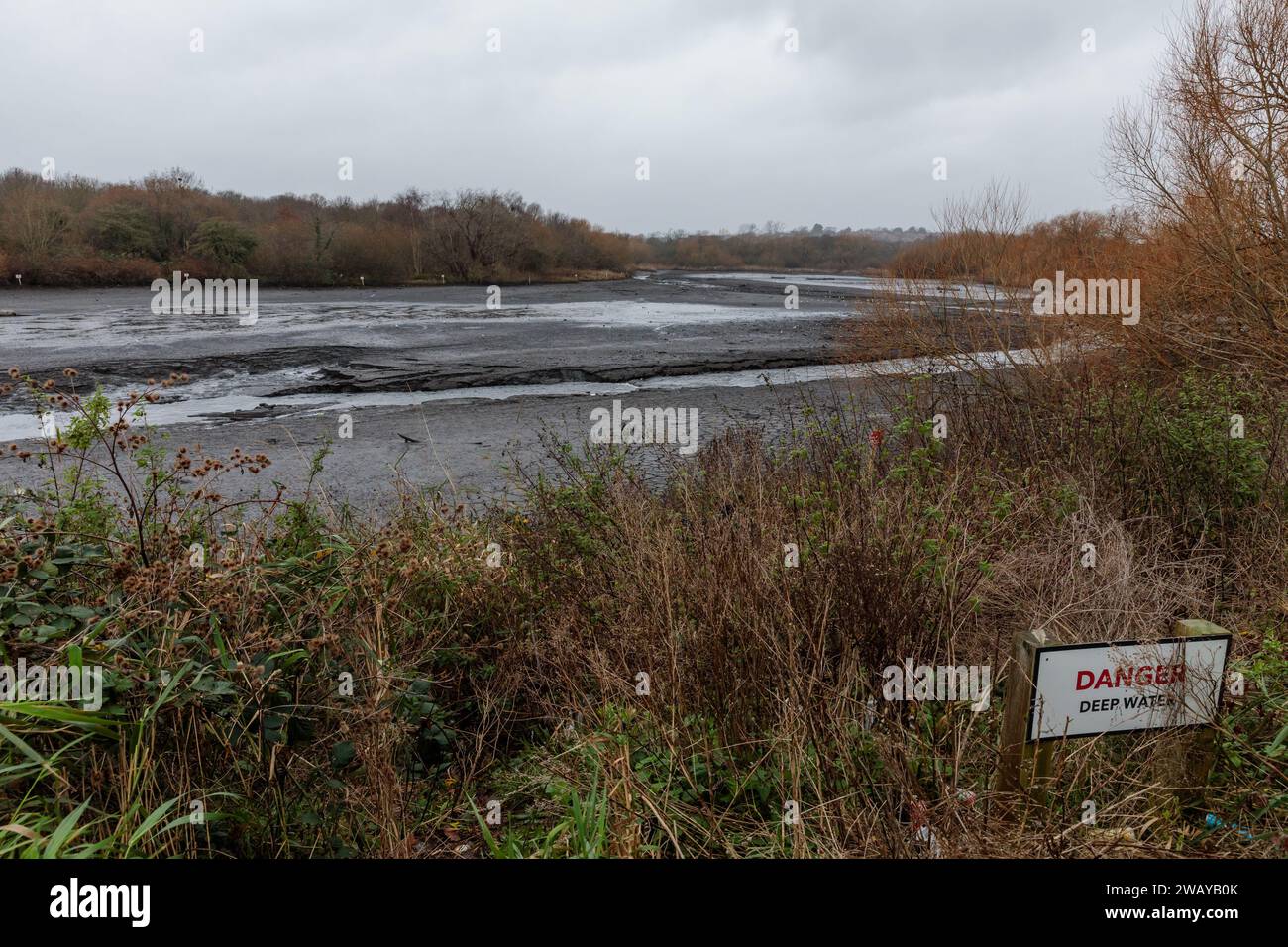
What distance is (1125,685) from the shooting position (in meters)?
3.06

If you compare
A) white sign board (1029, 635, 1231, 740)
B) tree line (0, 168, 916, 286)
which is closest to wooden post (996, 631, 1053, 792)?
white sign board (1029, 635, 1231, 740)

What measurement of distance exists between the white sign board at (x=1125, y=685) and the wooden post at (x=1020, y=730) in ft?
0.09

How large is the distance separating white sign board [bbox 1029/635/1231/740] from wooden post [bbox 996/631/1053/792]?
0.03 meters

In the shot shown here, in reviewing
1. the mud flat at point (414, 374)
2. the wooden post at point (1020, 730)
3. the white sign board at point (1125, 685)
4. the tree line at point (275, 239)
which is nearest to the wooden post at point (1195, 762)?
the white sign board at point (1125, 685)

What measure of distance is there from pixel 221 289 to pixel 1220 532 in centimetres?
3423

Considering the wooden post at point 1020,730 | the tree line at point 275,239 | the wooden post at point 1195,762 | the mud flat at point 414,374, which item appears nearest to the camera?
the wooden post at point 1020,730

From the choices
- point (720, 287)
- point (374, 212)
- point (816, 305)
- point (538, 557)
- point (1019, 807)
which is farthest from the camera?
point (374, 212)

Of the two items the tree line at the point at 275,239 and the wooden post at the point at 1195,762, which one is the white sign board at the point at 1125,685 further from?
the tree line at the point at 275,239

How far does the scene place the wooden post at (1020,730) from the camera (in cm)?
295

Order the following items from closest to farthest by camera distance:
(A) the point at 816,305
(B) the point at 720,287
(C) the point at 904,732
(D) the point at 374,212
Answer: (C) the point at 904,732
(A) the point at 816,305
(B) the point at 720,287
(D) the point at 374,212

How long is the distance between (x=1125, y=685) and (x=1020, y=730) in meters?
0.38
